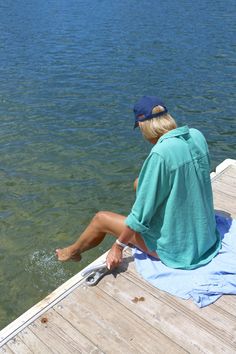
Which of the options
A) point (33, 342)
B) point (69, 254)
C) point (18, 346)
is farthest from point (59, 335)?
point (69, 254)

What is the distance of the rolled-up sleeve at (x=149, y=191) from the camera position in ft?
14.8

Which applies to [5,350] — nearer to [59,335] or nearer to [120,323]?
[59,335]

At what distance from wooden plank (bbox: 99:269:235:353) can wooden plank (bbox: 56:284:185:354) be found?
0.28ft

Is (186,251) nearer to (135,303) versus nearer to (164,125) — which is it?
(135,303)

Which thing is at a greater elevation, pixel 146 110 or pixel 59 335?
pixel 146 110

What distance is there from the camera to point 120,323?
477cm

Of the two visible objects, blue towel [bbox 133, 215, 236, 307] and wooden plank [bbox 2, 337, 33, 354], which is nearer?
wooden plank [bbox 2, 337, 33, 354]

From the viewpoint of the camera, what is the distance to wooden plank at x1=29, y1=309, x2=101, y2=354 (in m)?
4.51

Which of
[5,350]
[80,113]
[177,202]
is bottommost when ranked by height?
[80,113]

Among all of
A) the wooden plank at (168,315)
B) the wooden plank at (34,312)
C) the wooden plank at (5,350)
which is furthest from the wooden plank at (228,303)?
the wooden plank at (5,350)

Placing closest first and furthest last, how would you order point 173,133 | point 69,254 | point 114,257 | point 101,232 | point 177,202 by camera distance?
point 173,133
point 177,202
point 114,257
point 101,232
point 69,254

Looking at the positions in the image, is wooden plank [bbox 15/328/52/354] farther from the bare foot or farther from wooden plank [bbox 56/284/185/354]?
the bare foot

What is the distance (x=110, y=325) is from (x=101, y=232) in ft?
4.44

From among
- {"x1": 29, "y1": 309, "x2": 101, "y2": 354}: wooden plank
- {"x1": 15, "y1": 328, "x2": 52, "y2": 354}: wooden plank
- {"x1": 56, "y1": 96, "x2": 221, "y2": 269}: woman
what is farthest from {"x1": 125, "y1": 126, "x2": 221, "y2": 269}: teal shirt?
{"x1": 15, "y1": 328, "x2": 52, "y2": 354}: wooden plank
